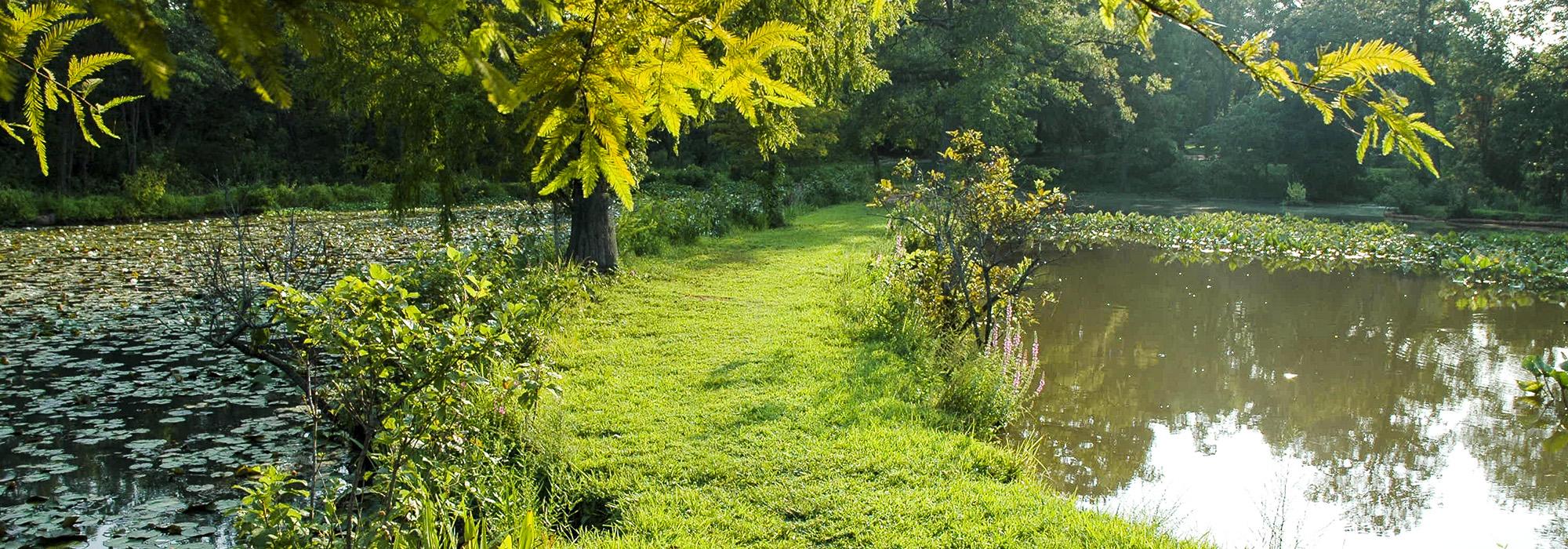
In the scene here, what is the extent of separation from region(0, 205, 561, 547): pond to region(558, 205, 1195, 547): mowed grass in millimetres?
1546

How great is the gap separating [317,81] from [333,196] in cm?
2001

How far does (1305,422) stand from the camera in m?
6.83

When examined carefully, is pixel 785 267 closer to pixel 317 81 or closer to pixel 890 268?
pixel 890 268

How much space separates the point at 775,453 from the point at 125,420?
4505 millimetres

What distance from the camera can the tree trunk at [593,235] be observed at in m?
10.1

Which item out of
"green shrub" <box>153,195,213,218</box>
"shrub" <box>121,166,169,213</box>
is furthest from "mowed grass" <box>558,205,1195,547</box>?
"shrub" <box>121,166,169,213</box>

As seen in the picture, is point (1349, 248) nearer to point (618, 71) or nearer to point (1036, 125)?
point (1036, 125)

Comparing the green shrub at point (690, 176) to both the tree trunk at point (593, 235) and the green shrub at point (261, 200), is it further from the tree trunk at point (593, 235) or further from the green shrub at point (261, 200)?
the tree trunk at point (593, 235)

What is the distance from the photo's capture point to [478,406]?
16.6ft

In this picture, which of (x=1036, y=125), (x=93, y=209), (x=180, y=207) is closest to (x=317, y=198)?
Answer: (x=180, y=207)

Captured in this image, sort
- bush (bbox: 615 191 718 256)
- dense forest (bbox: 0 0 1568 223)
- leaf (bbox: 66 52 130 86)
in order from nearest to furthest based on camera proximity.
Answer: leaf (bbox: 66 52 130 86), bush (bbox: 615 191 718 256), dense forest (bbox: 0 0 1568 223)

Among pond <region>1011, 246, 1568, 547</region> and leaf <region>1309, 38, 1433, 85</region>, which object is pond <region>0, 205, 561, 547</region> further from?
pond <region>1011, 246, 1568, 547</region>

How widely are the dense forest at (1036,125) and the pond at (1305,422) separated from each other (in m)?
4.27

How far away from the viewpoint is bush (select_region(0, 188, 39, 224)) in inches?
794
